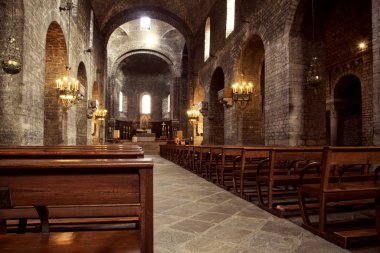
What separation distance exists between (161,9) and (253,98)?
11.0 m

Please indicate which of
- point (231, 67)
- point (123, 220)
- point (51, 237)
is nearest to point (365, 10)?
point (231, 67)

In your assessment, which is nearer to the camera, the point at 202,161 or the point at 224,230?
the point at 224,230

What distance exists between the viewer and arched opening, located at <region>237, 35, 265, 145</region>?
38.0 feet

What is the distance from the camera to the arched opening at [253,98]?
11578 millimetres

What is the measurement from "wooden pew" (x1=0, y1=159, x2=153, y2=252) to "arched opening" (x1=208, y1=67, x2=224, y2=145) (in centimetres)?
1414

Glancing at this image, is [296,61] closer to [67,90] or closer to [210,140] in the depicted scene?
[67,90]

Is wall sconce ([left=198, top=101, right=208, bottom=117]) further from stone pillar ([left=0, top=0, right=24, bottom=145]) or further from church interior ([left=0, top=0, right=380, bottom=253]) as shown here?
stone pillar ([left=0, top=0, right=24, bottom=145])

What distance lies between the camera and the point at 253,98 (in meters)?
11.7

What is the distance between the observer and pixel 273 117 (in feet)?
29.3

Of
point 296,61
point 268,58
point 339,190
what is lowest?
point 339,190

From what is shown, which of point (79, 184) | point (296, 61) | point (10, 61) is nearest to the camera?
point (79, 184)

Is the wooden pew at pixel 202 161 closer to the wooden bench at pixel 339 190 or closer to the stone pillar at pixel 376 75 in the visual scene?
the stone pillar at pixel 376 75

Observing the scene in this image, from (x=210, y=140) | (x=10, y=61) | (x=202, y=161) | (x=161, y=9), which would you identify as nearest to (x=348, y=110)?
(x=210, y=140)

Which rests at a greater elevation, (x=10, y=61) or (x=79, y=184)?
(x=10, y=61)
